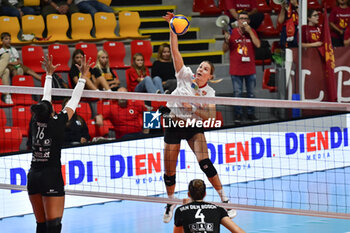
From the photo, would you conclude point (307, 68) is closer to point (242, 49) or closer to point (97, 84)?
point (242, 49)

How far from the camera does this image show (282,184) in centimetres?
1318

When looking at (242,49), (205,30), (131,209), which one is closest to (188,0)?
(205,30)

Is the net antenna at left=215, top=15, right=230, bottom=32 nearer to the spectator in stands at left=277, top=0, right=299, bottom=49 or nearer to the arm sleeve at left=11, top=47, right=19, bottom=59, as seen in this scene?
the spectator in stands at left=277, top=0, right=299, bottom=49

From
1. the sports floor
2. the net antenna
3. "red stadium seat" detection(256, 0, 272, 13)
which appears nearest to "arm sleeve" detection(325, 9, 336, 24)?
"red stadium seat" detection(256, 0, 272, 13)

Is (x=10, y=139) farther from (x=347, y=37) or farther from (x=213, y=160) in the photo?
(x=347, y=37)

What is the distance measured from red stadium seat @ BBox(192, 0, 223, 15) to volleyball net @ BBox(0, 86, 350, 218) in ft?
11.8

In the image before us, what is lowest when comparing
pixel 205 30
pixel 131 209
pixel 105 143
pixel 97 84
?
pixel 131 209

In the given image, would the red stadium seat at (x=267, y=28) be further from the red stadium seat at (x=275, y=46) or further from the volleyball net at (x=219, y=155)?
the volleyball net at (x=219, y=155)

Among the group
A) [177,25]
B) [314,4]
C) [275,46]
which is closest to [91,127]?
[177,25]

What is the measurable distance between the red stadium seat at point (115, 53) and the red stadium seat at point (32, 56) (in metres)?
1.43

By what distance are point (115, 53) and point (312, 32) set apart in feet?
13.5

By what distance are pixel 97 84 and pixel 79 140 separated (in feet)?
5.38

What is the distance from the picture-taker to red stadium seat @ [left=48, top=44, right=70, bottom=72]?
14.5 metres

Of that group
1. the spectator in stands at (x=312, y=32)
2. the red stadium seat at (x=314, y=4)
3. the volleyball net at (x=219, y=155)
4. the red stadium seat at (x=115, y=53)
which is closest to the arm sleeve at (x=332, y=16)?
the spectator in stands at (x=312, y=32)
